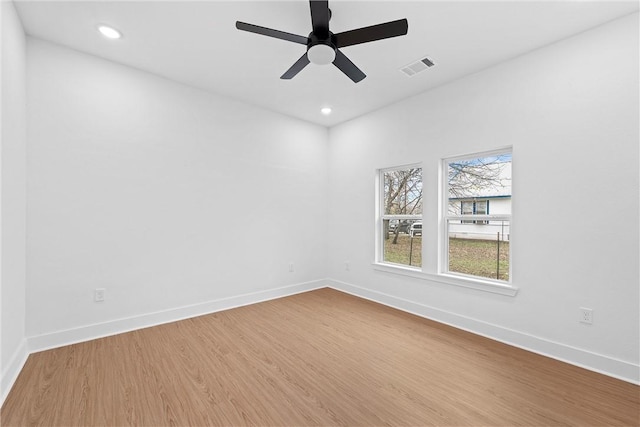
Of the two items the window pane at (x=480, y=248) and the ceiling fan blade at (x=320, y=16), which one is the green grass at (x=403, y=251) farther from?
the ceiling fan blade at (x=320, y=16)

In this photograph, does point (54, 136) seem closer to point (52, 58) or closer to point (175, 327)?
point (52, 58)

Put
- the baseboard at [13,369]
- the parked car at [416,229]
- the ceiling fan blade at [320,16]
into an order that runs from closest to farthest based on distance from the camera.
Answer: the ceiling fan blade at [320,16]
the baseboard at [13,369]
the parked car at [416,229]

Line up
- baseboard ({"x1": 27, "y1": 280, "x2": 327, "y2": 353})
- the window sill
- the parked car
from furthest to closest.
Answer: the parked car < the window sill < baseboard ({"x1": 27, "y1": 280, "x2": 327, "y2": 353})

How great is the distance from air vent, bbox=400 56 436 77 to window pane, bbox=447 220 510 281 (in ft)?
5.83

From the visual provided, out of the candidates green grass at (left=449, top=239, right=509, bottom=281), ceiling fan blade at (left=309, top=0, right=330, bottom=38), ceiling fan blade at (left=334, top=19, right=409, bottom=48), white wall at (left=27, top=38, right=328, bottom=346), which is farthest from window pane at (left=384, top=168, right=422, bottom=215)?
ceiling fan blade at (left=309, top=0, right=330, bottom=38)

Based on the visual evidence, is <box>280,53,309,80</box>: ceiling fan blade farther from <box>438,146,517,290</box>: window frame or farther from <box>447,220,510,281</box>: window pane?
<box>447,220,510,281</box>: window pane

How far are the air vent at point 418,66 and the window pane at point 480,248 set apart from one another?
1777mm

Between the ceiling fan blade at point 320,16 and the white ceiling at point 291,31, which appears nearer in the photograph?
the ceiling fan blade at point 320,16

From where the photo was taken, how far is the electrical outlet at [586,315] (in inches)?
92.2

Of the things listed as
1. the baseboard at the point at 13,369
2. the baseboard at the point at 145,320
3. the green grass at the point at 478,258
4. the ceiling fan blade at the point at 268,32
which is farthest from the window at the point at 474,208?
the baseboard at the point at 13,369

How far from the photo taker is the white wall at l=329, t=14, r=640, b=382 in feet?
7.25

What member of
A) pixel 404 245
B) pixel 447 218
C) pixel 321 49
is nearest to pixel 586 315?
pixel 447 218

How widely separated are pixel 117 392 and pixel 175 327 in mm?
1135

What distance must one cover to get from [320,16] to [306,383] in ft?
8.60
